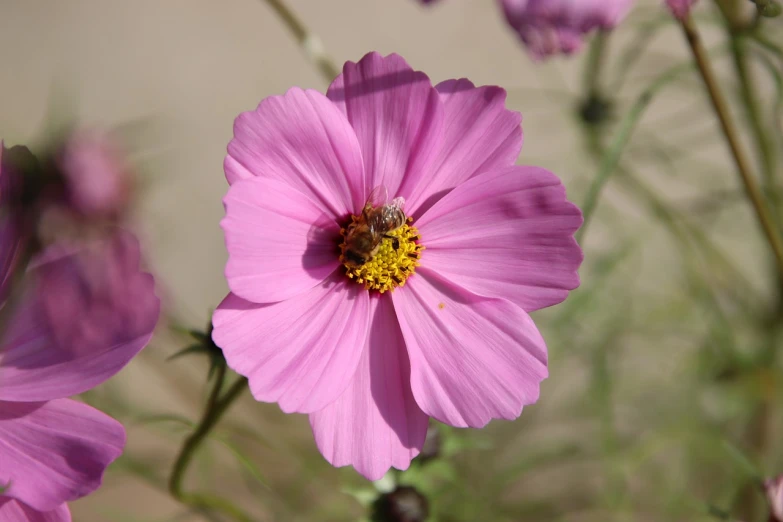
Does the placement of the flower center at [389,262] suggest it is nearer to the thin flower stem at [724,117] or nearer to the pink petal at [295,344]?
the pink petal at [295,344]

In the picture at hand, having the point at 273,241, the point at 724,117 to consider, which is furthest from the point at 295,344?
the point at 724,117

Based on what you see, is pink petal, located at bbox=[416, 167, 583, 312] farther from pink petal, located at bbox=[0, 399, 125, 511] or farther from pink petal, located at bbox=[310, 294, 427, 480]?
pink petal, located at bbox=[0, 399, 125, 511]

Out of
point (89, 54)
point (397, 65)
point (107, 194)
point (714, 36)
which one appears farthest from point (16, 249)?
point (714, 36)

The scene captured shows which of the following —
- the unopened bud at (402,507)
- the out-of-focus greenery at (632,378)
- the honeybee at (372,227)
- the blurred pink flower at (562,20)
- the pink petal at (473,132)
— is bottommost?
the out-of-focus greenery at (632,378)

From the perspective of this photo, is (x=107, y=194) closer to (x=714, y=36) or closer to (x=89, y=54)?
(x=89, y=54)

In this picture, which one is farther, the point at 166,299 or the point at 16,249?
the point at 166,299

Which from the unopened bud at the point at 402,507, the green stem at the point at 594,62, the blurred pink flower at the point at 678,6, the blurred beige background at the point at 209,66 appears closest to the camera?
A: the blurred pink flower at the point at 678,6

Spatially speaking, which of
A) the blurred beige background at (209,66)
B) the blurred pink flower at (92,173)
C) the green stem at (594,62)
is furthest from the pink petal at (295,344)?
the blurred beige background at (209,66)

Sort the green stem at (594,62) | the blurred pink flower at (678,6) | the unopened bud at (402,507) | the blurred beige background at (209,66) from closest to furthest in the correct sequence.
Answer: the blurred pink flower at (678,6)
the unopened bud at (402,507)
the green stem at (594,62)
the blurred beige background at (209,66)
